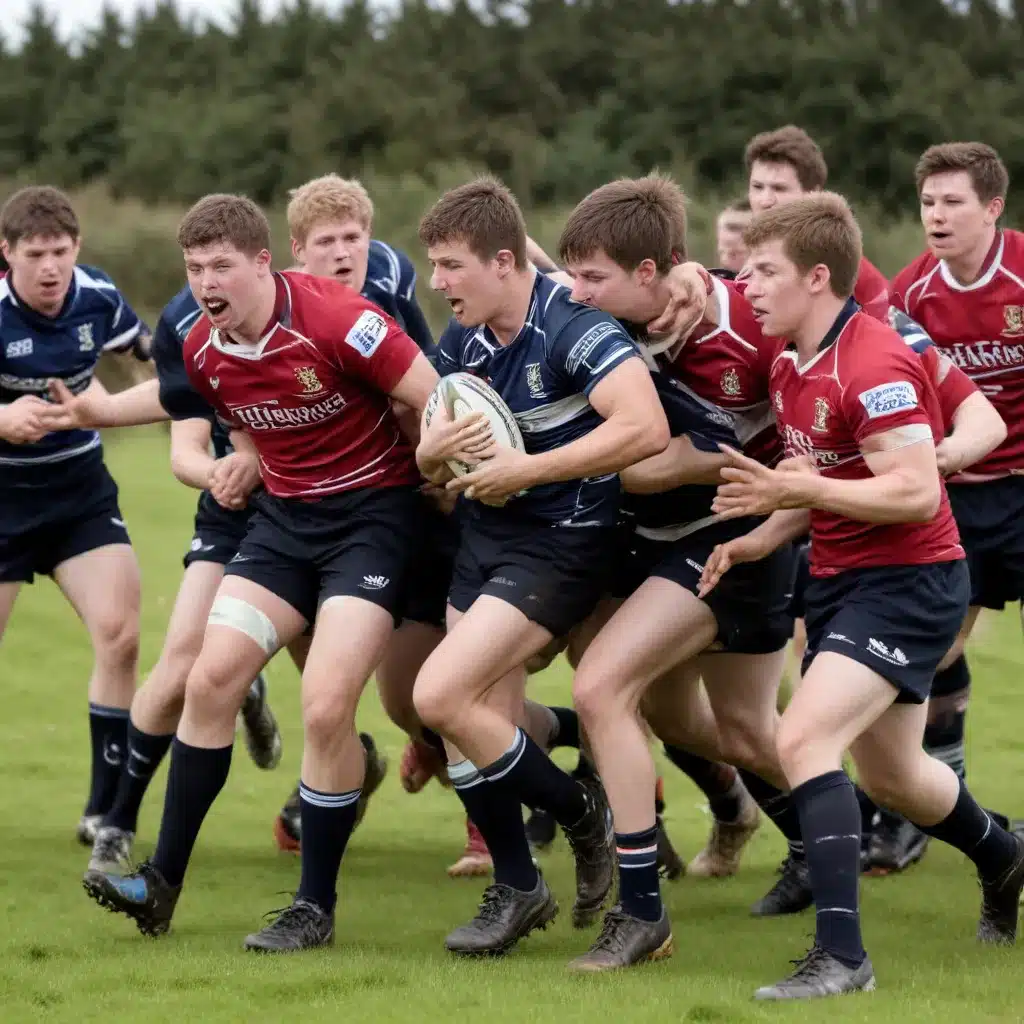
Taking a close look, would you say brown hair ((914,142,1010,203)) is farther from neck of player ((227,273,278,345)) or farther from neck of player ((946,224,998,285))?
neck of player ((227,273,278,345))

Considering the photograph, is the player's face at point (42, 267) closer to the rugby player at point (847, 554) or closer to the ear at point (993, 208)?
the rugby player at point (847, 554)

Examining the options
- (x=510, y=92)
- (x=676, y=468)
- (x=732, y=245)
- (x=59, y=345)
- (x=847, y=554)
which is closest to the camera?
(x=847, y=554)

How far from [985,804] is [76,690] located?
17.4 ft

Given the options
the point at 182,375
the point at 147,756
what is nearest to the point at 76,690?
the point at 147,756

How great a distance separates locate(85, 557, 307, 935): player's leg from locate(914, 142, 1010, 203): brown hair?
270 centimetres

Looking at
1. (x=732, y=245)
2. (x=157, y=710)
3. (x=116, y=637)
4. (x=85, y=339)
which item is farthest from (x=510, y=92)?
(x=157, y=710)

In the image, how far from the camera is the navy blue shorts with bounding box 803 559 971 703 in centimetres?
482

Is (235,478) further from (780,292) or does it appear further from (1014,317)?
(1014,317)

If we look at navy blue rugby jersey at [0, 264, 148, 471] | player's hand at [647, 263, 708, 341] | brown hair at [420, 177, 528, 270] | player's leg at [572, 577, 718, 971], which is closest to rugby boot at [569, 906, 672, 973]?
player's leg at [572, 577, 718, 971]

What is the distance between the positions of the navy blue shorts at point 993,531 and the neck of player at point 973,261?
75 cm

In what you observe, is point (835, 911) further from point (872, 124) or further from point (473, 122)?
point (473, 122)

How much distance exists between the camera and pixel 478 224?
524cm

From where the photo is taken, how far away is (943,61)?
3878cm

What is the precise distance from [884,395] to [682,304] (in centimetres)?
83
